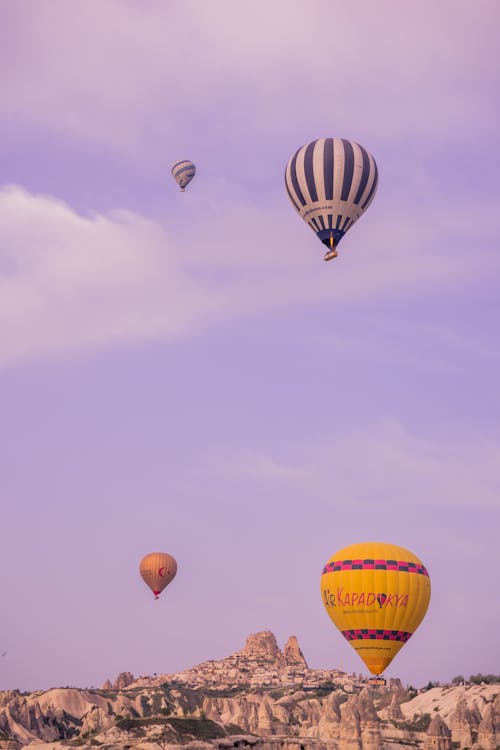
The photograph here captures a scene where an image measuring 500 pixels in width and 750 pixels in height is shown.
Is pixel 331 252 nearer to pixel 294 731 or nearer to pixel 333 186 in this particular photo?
pixel 333 186

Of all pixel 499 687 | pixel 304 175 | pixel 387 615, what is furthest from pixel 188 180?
pixel 499 687

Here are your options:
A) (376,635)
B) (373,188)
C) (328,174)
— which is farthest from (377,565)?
(328,174)

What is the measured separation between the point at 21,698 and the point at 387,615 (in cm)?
11187

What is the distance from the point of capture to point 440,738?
448 feet

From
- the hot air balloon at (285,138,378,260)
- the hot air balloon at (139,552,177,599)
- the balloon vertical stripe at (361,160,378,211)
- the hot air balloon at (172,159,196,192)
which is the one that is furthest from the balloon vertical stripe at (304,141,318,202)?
the hot air balloon at (139,552,177,599)

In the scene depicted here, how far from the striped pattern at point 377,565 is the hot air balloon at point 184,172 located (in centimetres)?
7465

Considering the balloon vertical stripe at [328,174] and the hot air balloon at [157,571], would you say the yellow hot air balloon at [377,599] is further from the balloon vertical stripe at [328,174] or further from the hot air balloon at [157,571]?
the hot air balloon at [157,571]

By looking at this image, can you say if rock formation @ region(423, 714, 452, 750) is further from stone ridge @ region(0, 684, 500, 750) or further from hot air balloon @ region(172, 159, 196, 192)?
hot air balloon @ region(172, 159, 196, 192)

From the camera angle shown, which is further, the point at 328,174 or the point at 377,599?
the point at 377,599

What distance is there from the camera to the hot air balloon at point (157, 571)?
18738 centimetres

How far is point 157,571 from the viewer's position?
18788 cm

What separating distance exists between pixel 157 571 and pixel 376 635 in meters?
81.6

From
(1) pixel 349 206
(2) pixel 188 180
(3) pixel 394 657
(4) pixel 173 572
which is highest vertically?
(2) pixel 188 180

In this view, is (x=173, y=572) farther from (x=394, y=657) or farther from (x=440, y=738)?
(x=394, y=657)
